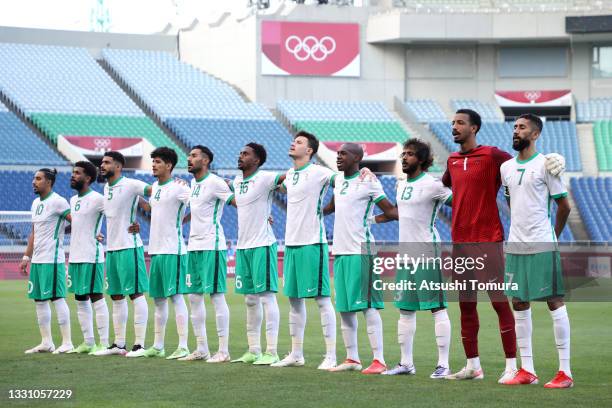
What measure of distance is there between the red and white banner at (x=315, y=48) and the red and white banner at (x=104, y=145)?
737 cm

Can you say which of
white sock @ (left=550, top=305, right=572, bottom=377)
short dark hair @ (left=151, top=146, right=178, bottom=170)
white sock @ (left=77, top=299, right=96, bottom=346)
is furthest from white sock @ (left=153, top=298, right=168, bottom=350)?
white sock @ (left=550, top=305, right=572, bottom=377)

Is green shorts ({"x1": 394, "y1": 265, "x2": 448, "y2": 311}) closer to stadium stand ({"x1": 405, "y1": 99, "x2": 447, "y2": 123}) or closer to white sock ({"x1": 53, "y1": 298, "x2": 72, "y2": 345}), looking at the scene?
white sock ({"x1": 53, "y1": 298, "x2": 72, "y2": 345})

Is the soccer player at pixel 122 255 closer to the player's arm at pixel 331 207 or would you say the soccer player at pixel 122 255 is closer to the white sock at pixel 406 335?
the player's arm at pixel 331 207

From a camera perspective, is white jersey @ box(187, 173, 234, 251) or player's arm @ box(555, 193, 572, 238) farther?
white jersey @ box(187, 173, 234, 251)

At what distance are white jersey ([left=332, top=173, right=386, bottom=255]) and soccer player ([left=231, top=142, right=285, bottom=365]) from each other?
99 centimetres

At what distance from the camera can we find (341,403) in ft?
28.1

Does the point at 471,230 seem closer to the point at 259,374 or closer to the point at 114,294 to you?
the point at 259,374

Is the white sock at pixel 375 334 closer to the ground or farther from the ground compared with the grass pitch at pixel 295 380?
farther from the ground

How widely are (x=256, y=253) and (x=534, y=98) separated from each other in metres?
36.2

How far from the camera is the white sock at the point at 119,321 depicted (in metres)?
13.2

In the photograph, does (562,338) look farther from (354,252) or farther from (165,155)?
(165,155)

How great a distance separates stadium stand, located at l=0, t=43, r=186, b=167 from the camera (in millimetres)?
41594

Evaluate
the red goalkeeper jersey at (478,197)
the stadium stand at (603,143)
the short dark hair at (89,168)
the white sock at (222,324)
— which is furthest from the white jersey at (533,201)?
the stadium stand at (603,143)

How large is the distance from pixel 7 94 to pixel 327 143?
12.1 m
